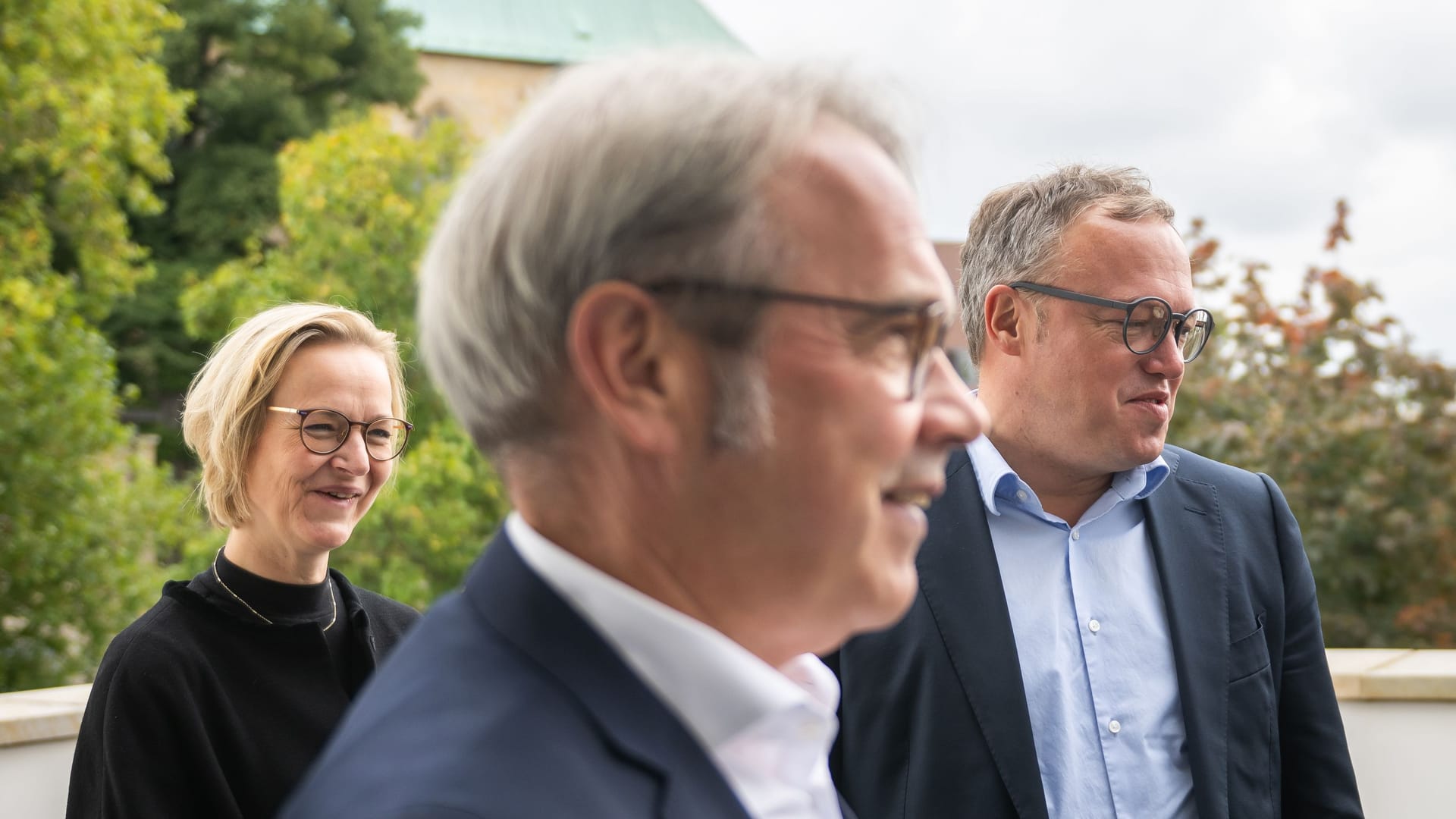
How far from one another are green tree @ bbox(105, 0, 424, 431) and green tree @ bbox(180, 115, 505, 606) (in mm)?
10544

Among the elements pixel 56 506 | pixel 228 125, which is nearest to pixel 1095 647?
pixel 56 506

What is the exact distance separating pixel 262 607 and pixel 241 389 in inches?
19.5

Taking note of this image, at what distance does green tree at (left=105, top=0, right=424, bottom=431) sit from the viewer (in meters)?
26.3

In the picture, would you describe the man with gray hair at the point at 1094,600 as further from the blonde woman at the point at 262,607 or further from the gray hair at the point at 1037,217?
the blonde woman at the point at 262,607

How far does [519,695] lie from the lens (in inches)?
42.4

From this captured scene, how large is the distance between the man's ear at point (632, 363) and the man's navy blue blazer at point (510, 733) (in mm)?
169

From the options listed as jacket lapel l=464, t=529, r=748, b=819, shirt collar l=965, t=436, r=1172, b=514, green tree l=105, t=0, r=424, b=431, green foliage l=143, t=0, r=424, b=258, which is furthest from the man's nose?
green foliage l=143, t=0, r=424, b=258

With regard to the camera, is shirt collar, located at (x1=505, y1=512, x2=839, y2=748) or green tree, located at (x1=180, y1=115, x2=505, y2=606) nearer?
shirt collar, located at (x1=505, y1=512, x2=839, y2=748)

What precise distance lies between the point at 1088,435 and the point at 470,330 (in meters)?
1.82

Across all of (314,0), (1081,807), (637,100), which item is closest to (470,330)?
(637,100)

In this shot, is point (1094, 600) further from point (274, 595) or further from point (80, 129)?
point (80, 129)

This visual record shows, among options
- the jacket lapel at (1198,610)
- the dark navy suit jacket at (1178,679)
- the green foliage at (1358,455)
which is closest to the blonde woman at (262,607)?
the dark navy suit jacket at (1178,679)

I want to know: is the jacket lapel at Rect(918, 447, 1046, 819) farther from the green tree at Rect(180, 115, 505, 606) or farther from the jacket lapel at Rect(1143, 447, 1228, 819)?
the green tree at Rect(180, 115, 505, 606)

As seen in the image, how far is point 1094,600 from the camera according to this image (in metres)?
2.71
